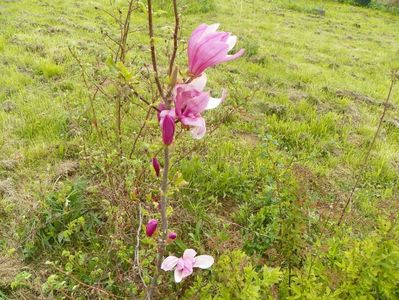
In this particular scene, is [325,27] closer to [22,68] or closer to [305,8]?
[305,8]

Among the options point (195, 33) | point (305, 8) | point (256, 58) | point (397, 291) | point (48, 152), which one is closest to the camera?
point (195, 33)

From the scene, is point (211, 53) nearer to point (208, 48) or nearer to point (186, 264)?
point (208, 48)

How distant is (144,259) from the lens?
2057mm

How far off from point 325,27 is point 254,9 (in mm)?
1937

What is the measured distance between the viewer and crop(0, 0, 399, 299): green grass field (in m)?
1.86

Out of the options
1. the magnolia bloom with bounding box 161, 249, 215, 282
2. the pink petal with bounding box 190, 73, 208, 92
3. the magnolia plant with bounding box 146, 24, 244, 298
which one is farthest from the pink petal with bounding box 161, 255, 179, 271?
the pink petal with bounding box 190, 73, 208, 92

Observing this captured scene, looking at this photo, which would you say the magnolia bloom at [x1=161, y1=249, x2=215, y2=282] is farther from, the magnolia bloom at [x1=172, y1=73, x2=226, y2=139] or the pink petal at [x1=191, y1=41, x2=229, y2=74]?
the pink petal at [x1=191, y1=41, x2=229, y2=74]

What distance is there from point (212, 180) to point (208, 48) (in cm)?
222

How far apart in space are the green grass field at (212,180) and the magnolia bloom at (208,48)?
279mm

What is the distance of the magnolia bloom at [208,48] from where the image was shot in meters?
1.09

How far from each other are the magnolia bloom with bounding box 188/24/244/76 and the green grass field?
0.28m

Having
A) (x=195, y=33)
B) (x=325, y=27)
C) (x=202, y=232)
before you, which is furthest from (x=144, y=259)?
(x=325, y=27)

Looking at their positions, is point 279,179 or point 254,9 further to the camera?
point 254,9

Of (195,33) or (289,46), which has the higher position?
(195,33)
